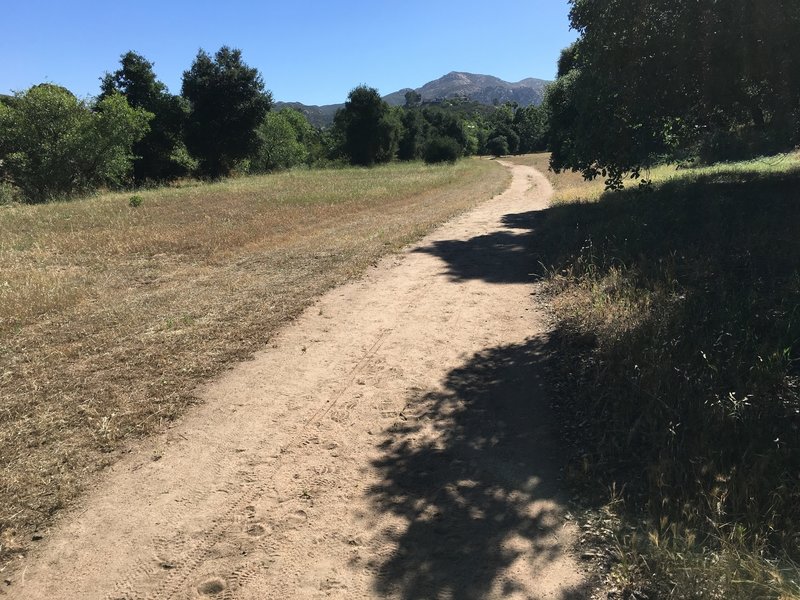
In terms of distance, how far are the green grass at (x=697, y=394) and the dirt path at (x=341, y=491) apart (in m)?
0.51

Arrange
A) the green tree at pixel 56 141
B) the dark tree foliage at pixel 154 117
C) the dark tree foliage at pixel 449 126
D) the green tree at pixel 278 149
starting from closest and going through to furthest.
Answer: the green tree at pixel 56 141 < the dark tree foliage at pixel 154 117 < the green tree at pixel 278 149 < the dark tree foliage at pixel 449 126

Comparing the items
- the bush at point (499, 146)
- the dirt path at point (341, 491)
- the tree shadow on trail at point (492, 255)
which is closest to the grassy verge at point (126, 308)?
the dirt path at point (341, 491)

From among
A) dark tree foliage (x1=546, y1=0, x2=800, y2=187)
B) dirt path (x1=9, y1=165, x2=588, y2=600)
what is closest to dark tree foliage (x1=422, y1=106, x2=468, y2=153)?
dark tree foliage (x1=546, y1=0, x2=800, y2=187)

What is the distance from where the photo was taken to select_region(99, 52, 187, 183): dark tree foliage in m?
A: 31.5

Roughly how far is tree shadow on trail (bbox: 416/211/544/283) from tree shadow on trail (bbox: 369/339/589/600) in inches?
154

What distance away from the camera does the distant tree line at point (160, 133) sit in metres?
23.3

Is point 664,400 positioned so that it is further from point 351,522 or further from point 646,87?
point 646,87

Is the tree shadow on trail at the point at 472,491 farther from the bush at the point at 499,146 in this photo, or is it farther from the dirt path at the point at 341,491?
the bush at the point at 499,146

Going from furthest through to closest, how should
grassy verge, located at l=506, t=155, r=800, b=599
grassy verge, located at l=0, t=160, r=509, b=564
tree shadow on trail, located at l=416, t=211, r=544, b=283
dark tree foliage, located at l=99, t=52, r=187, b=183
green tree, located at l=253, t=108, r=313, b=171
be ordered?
1. green tree, located at l=253, t=108, r=313, b=171
2. dark tree foliage, located at l=99, t=52, r=187, b=183
3. tree shadow on trail, located at l=416, t=211, r=544, b=283
4. grassy verge, located at l=0, t=160, r=509, b=564
5. grassy verge, located at l=506, t=155, r=800, b=599

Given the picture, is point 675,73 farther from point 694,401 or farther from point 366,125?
point 366,125

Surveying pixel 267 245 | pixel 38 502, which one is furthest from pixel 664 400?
pixel 267 245

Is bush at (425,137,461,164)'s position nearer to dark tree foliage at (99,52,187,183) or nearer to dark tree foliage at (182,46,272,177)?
dark tree foliage at (182,46,272,177)

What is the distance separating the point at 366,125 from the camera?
47188 millimetres

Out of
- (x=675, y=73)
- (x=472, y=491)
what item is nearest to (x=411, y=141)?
(x=675, y=73)
